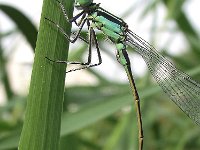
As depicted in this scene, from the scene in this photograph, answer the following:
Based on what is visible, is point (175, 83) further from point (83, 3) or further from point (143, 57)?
point (83, 3)

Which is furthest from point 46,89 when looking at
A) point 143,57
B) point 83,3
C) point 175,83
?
point 175,83

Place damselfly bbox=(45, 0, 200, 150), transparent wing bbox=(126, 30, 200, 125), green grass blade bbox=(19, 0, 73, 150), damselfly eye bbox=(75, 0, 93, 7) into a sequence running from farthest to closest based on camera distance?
transparent wing bbox=(126, 30, 200, 125) < damselfly bbox=(45, 0, 200, 150) < damselfly eye bbox=(75, 0, 93, 7) < green grass blade bbox=(19, 0, 73, 150)

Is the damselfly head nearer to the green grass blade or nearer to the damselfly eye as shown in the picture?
the damselfly eye

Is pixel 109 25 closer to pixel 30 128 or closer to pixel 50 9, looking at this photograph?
pixel 50 9

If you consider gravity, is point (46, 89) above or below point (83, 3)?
below

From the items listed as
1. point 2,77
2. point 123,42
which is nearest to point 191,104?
point 123,42

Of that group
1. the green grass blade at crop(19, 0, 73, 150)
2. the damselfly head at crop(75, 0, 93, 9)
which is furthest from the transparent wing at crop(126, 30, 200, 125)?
the green grass blade at crop(19, 0, 73, 150)
